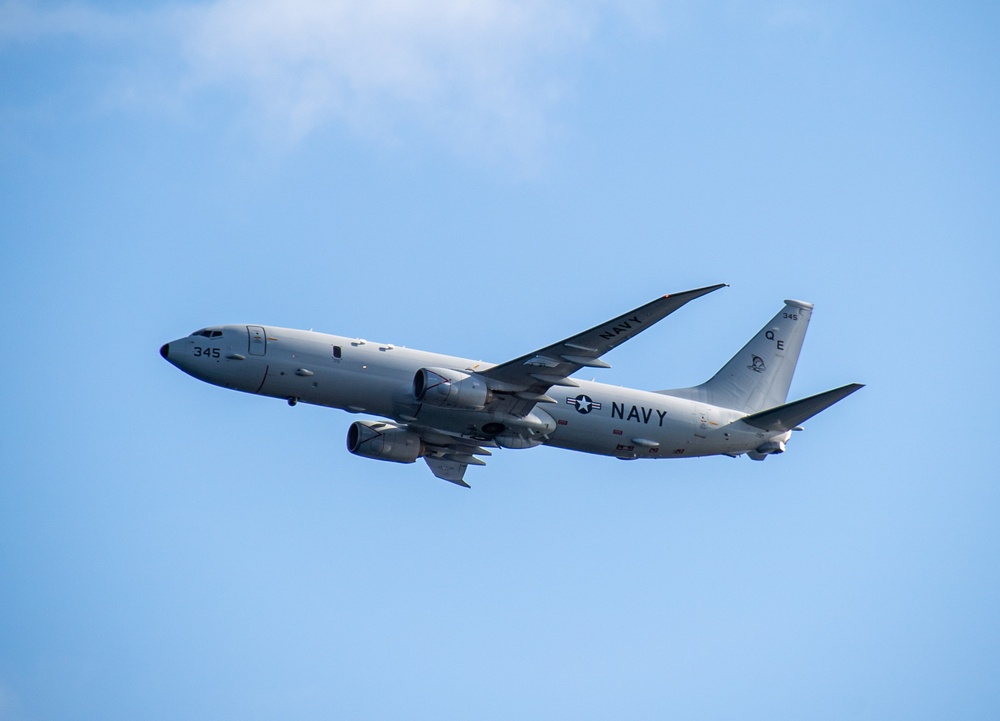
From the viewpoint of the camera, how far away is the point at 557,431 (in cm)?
5591

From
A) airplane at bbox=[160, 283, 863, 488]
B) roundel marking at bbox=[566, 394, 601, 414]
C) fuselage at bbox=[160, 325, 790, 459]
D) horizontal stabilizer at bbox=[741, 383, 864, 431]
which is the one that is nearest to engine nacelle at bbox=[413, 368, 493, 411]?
airplane at bbox=[160, 283, 863, 488]

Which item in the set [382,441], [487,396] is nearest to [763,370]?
[487,396]

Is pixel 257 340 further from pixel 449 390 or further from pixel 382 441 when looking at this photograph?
pixel 382 441

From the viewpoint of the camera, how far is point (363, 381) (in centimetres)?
5322

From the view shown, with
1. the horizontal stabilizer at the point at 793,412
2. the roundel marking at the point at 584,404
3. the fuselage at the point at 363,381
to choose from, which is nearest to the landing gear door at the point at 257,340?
the fuselage at the point at 363,381

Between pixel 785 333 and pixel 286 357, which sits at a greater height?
pixel 785 333

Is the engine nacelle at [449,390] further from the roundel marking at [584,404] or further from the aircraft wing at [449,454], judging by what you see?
the aircraft wing at [449,454]

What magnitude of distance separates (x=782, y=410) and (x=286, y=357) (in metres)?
21.8

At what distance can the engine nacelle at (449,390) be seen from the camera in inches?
2052

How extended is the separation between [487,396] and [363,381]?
5.11 meters

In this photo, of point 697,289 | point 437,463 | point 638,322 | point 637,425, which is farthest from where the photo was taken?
point 437,463

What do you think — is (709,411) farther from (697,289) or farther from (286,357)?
(286,357)

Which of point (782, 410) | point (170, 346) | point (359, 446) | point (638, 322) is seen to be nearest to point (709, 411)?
point (782, 410)

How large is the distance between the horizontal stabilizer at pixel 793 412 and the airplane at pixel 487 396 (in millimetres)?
60
